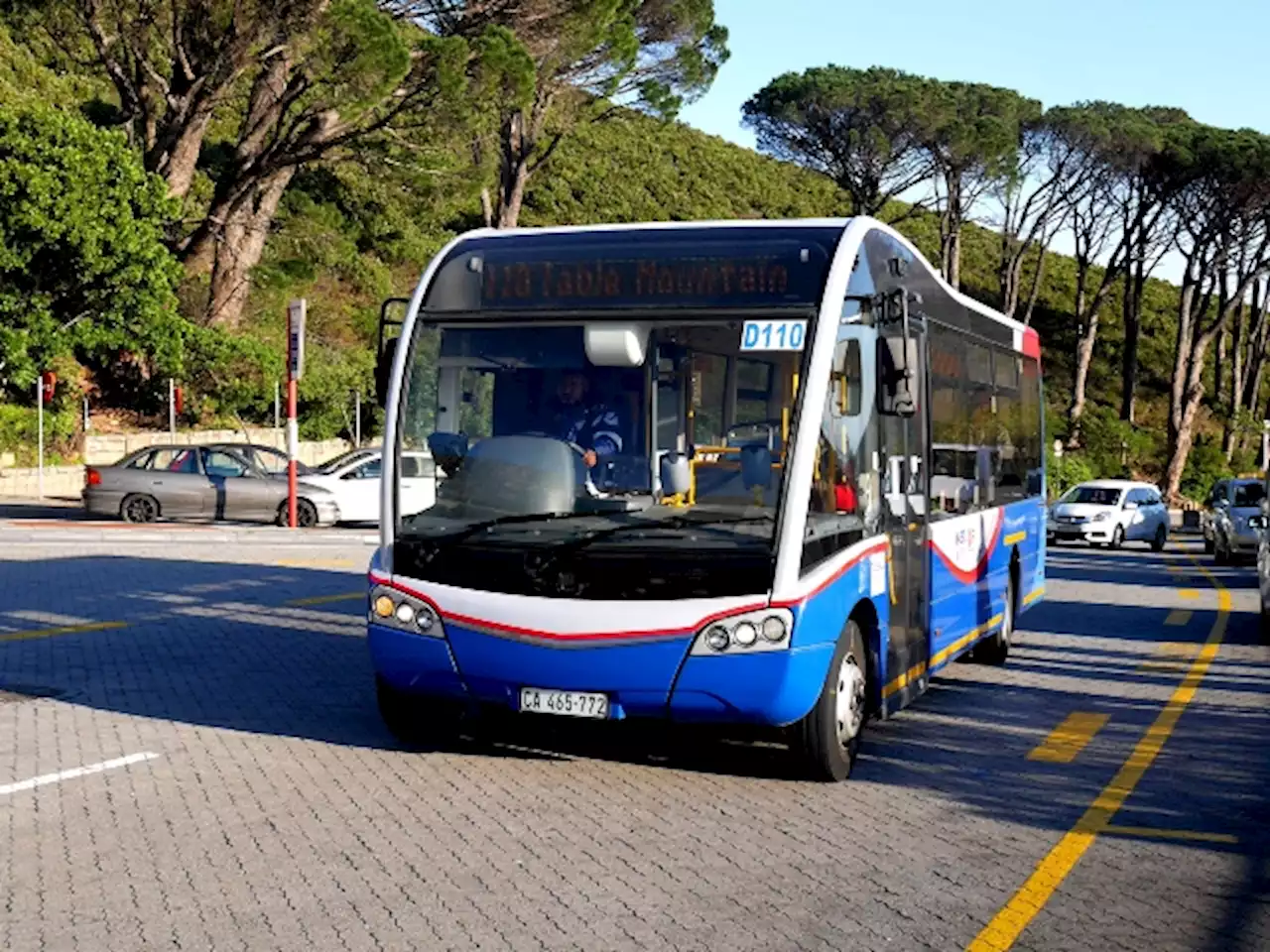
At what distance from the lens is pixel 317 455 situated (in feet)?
140

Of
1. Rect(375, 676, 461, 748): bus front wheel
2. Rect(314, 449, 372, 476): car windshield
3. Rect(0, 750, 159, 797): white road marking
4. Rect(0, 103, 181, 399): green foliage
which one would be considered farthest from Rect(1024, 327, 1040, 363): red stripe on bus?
Rect(0, 103, 181, 399): green foliage

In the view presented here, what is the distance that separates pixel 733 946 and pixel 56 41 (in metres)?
34.6

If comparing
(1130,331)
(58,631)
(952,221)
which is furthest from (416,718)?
(1130,331)

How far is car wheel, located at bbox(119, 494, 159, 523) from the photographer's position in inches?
1153

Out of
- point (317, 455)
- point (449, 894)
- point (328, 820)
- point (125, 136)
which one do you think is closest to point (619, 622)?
point (328, 820)

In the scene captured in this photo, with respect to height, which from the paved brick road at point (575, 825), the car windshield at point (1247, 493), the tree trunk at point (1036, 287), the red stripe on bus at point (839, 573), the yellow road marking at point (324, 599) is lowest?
the paved brick road at point (575, 825)

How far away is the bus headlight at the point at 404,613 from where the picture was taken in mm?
8383

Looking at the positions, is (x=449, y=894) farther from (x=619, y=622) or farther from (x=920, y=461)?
(x=920, y=461)

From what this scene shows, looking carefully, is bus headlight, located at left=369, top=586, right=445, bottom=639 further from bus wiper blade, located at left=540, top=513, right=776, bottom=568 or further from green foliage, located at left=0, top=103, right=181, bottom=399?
green foliage, located at left=0, top=103, right=181, bottom=399

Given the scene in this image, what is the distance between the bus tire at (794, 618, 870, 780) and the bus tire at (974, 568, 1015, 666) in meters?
4.71

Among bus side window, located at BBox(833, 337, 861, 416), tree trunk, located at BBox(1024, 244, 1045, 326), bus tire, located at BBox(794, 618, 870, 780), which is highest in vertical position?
tree trunk, located at BBox(1024, 244, 1045, 326)

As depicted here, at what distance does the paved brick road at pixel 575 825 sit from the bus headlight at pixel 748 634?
70cm

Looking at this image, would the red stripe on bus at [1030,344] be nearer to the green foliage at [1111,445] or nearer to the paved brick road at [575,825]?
the paved brick road at [575,825]

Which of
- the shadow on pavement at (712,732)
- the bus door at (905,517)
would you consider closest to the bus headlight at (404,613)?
the shadow on pavement at (712,732)
